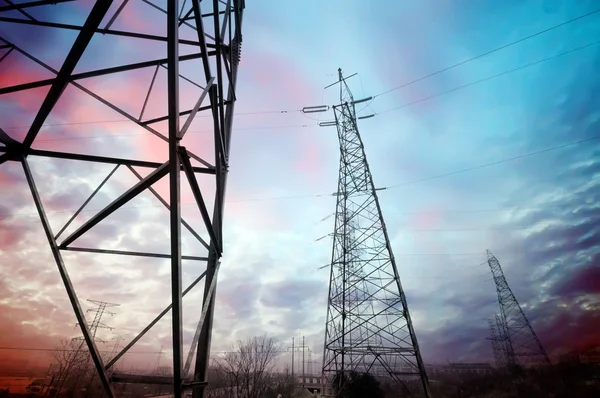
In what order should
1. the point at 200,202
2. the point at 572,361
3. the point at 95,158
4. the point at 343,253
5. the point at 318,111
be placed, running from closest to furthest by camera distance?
the point at 200,202 < the point at 95,158 < the point at 343,253 < the point at 318,111 < the point at 572,361

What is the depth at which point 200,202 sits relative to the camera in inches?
118

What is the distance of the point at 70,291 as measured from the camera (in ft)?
10.4

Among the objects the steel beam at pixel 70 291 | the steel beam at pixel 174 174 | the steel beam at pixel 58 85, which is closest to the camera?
the steel beam at pixel 174 174

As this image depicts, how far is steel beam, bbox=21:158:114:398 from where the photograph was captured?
116 inches

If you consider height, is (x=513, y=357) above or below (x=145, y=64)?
below

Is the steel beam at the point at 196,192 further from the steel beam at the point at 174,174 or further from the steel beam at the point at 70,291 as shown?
the steel beam at the point at 70,291

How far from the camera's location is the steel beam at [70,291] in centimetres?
295

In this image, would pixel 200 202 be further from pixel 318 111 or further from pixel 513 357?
pixel 513 357

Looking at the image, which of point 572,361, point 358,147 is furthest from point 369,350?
point 572,361

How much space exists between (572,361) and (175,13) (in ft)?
127

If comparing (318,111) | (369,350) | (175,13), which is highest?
(318,111)

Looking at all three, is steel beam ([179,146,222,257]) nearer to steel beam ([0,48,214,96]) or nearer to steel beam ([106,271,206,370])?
steel beam ([106,271,206,370])

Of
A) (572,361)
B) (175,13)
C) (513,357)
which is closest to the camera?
(175,13)

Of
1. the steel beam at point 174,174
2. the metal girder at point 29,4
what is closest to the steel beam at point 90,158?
the steel beam at point 174,174
